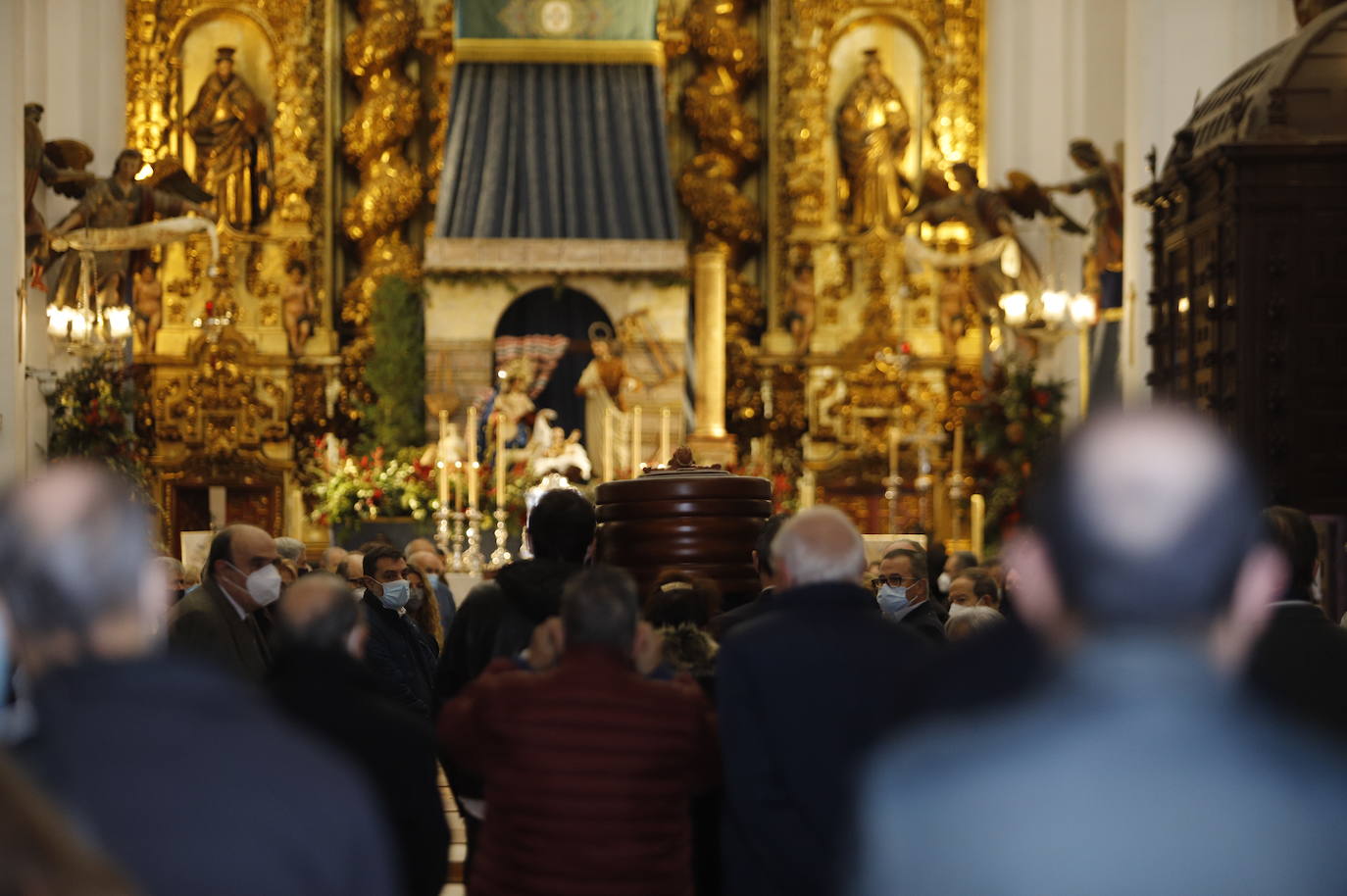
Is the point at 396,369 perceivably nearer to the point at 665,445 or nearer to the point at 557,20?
the point at 665,445

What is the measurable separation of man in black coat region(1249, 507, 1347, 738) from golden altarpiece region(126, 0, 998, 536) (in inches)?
595

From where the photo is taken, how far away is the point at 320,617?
3.33 m

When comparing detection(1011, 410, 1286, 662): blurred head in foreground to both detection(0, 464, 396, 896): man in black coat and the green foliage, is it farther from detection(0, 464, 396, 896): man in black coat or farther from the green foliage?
the green foliage

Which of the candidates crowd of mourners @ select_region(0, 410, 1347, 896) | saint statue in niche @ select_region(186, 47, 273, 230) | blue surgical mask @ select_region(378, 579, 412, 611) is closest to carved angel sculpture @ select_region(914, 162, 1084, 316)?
saint statue in niche @ select_region(186, 47, 273, 230)

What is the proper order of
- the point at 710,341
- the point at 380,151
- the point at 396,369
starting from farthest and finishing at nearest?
the point at 380,151 < the point at 396,369 < the point at 710,341

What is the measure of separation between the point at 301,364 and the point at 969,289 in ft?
22.3

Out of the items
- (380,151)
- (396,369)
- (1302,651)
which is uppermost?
(380,151)

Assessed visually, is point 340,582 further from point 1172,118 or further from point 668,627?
point 1172,118

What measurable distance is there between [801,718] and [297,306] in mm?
16724

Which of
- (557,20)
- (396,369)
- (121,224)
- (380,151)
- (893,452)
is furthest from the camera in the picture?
(380,151)

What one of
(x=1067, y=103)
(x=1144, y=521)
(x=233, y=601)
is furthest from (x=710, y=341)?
(x=1144, y=521)

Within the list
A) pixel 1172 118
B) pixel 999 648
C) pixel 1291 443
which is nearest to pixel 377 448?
pixel 1172 118

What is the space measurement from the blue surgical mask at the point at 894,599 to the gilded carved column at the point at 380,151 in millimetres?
13649

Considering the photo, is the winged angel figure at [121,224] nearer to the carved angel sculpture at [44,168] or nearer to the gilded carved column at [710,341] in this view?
the carved angel sculpture at [44,168]
